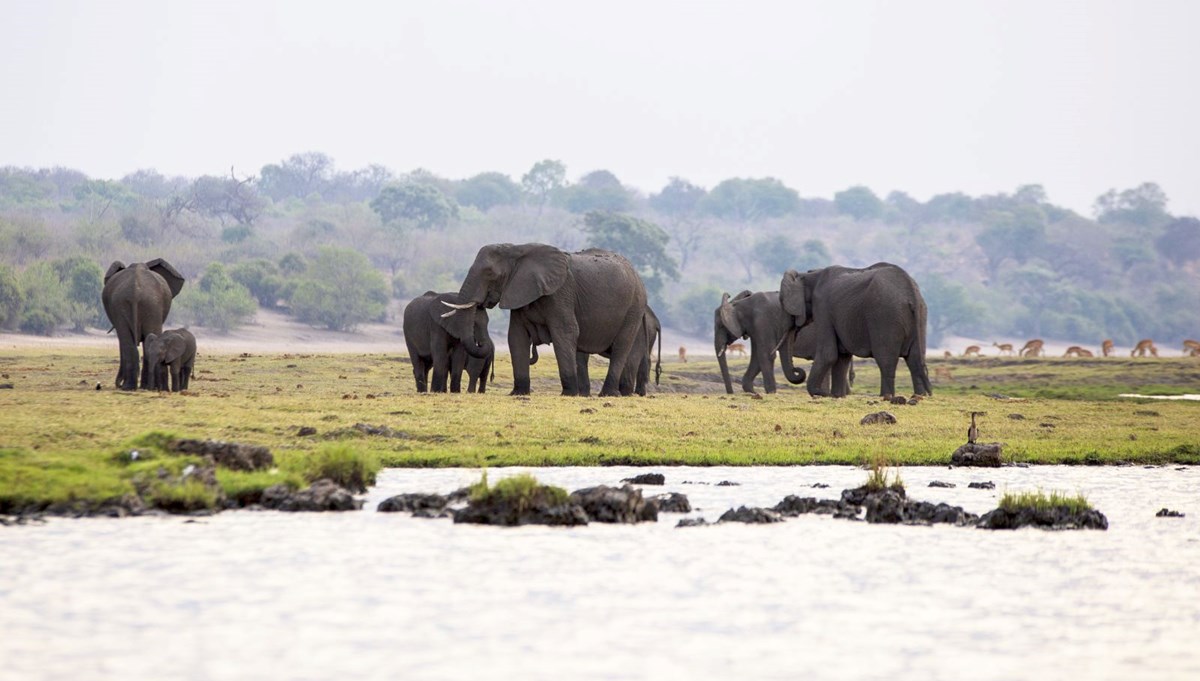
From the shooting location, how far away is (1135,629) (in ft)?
31.8

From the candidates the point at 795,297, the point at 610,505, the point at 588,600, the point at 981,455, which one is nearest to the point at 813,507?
the point at 610,505

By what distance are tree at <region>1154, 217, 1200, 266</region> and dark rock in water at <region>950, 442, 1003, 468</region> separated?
489ft

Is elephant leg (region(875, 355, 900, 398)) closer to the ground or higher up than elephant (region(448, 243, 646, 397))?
closer to the ground

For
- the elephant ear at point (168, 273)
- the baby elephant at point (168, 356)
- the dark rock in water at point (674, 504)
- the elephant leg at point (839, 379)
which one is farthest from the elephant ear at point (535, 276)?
the dark rock in water at point (674, 504)

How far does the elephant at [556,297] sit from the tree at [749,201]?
148m

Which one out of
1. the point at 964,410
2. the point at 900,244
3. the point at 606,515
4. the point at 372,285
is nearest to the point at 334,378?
the point at 964,410

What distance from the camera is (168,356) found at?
2592 cm

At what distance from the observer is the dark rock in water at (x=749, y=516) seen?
13883 millimetres

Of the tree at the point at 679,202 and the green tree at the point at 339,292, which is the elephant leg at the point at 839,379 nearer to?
the green tree at the point at 339,292

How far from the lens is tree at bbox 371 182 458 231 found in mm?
131250

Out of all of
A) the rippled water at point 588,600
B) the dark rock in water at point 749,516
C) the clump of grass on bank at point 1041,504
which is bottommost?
the rippled water at point 588,600

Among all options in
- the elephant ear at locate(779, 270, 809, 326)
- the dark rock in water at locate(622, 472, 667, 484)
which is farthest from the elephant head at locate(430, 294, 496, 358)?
the dark rock in water at locate(622, 472, 667, 484)

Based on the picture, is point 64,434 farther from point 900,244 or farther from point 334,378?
point 900,244

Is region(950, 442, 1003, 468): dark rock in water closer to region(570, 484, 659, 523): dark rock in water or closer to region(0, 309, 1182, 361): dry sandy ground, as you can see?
region(570, 484, 659, 523): dark rock in water
